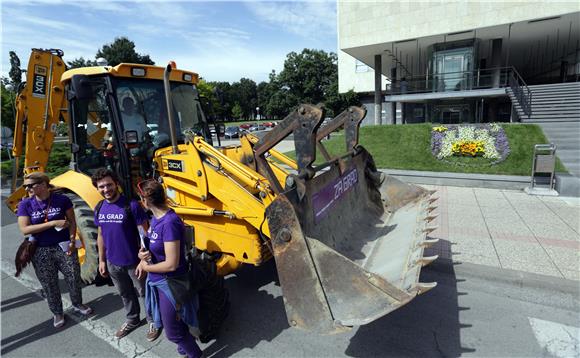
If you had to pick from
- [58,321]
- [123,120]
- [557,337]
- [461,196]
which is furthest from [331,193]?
[461,196]

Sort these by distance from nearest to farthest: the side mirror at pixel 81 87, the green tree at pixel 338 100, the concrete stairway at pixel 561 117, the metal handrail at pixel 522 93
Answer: the side mirror at pixel 81 87 → the concrete stairway at pixel 561 117 → the metal handrail at pixel 522 93 → the green tree at pixel 338 100

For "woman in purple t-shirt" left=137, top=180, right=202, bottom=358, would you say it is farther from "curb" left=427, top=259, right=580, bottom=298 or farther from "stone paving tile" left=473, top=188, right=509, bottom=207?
"stone paving tile" left=473, top=188, right=509, bottom=207

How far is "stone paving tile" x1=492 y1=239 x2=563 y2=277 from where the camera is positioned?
4.58 meters

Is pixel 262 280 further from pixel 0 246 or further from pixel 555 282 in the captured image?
pixel 0 246

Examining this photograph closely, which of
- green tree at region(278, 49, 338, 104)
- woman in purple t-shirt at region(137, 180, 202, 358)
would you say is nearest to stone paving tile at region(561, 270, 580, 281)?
woman in purple t-shirt at region(137, 180, 202, 358)

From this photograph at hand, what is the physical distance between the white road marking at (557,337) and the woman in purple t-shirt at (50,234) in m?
5.00

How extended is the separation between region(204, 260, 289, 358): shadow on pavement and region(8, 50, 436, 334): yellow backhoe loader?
17.7 inches

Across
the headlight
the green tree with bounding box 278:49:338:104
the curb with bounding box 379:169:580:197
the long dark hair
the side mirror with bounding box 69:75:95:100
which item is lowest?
the curb with bounding box 379:169:580:197

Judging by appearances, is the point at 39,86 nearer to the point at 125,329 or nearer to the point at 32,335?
the point at 32,335

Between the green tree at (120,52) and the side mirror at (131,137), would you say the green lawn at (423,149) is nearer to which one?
the side mirror at (131,137)

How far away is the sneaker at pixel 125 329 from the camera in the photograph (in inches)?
144

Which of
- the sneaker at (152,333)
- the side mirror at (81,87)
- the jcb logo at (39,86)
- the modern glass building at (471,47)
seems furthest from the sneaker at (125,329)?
the modern glass building at (471,47)

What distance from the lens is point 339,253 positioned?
3072 millimetres

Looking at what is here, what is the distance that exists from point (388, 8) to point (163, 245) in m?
22.8
